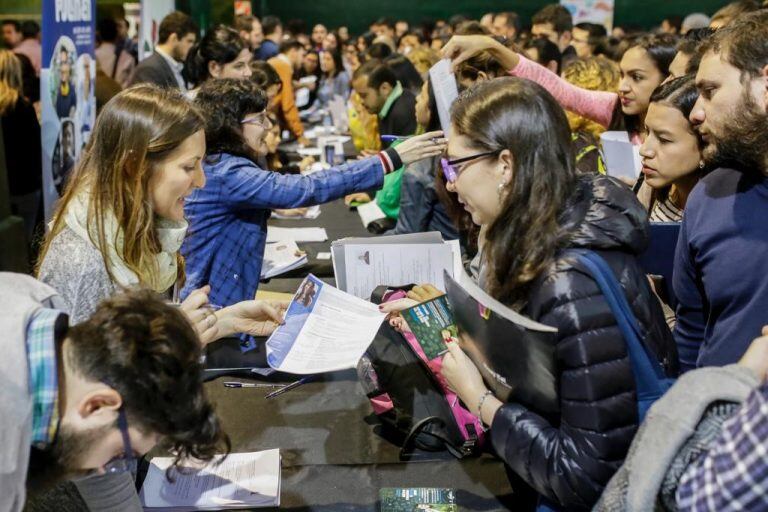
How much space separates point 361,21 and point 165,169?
1521cm

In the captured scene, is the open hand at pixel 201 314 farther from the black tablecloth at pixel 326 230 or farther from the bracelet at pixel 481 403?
the black tablecloth at pixel 326 230

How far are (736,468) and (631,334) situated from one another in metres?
0.47

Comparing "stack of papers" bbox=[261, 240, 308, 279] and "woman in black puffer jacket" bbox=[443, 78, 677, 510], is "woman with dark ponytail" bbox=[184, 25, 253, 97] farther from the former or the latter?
"woman in black puffer jacket" bbox=[443, 78, 677, 510]

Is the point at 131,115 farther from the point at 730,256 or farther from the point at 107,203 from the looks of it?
the point at 730,256

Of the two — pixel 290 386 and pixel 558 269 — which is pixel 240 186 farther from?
pixel 558 269

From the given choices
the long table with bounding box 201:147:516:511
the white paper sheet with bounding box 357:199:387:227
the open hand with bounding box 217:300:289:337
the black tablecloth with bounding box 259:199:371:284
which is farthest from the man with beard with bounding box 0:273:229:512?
the white paper sheet with bounding box 357:199:387:227

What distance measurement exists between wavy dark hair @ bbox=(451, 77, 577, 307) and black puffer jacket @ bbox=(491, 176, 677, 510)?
0.03 m

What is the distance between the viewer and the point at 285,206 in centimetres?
291

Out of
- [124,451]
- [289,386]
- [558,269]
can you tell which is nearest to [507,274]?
[558,269]

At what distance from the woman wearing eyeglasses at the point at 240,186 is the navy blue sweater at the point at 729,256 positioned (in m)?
1.06

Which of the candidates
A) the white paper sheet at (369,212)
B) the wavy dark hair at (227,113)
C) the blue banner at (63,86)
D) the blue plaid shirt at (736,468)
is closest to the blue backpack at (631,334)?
the blue plaid shirt at (736,468)

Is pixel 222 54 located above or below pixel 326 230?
above

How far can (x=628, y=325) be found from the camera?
4.84 ft

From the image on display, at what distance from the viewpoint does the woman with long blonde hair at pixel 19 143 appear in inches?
177
